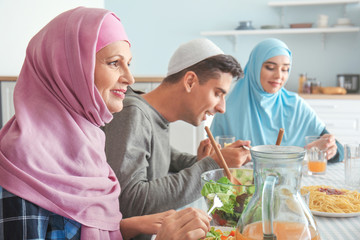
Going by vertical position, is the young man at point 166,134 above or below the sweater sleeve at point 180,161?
→ above

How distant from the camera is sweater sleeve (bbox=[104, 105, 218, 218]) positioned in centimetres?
119

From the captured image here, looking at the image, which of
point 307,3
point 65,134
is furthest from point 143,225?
point 307,3

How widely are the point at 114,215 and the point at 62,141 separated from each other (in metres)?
0.26

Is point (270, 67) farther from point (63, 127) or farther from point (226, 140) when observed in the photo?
point (63, 127)

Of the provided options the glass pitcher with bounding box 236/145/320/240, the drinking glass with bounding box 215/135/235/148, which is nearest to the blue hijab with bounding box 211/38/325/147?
the drinking glass with bounding box 215/135/235/148

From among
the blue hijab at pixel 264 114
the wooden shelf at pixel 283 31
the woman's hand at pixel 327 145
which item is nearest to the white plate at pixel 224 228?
the woman's hand at pixel 327 145

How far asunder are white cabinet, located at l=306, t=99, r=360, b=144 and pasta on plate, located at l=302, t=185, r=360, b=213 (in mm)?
3054

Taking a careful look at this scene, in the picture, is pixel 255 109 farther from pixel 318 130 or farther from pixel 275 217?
pixel 275 217

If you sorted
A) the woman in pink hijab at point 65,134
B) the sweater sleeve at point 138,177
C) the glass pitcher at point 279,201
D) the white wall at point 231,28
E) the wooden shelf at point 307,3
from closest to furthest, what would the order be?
the glass pitcher at point 279,201 < the woman in pink hijab at point 65,134 < the sweater sleeve at point 138,177 < the wooden shelf at point 307,3 < the white wall at point 231,28

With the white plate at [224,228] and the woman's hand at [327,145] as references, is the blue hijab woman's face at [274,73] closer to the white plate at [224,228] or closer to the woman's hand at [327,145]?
the woman's hand at [327,145]

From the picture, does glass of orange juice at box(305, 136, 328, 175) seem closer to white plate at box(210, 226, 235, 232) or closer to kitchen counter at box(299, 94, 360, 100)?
white plate at box(210, 226, 235, 232)

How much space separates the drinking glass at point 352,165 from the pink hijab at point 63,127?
0.89 meters

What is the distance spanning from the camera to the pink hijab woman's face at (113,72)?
993 millimetres

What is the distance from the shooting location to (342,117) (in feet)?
13.4
